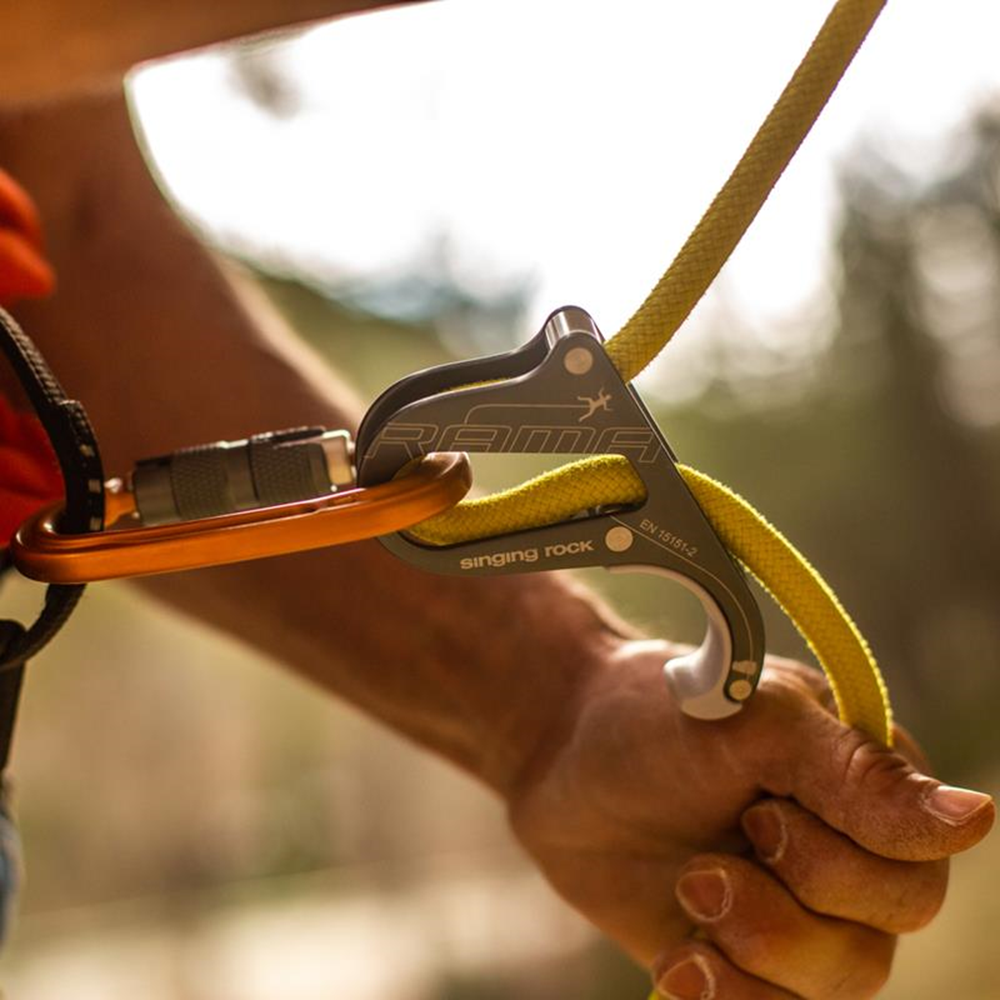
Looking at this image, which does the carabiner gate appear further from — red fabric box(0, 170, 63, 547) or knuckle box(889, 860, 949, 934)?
knuckle box(889, 860, 949, 934)

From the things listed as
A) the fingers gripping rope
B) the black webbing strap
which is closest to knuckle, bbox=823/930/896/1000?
the fingers gripping rope

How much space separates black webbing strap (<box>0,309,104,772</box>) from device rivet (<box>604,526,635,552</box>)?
0.19 m

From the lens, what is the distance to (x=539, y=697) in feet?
2.13

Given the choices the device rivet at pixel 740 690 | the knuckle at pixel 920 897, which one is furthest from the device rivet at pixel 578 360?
the knuckle at pixel 920 897

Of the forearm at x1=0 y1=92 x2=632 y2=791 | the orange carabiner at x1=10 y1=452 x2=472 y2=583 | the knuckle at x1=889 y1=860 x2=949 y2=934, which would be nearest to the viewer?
the orange carabiner at x1=10 y1=452 x2=472 y2=583

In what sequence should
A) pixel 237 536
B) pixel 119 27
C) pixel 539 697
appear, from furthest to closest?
pixel 539 697 → pixel 119 27 → pixel 237 536

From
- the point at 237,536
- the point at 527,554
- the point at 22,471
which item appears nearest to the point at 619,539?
the point at 527,554

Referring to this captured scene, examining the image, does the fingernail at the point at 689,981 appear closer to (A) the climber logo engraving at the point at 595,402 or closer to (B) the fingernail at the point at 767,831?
(B) the fingernail at the point at 767,831

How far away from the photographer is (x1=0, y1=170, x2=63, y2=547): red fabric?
503 mm

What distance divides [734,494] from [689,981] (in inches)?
8.8

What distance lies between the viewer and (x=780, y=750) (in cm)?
52

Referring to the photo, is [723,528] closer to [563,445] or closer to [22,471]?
[563,445]

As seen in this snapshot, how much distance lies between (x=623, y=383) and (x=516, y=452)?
0.05m

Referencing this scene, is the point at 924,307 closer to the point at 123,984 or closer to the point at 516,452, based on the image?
the point at 123,984
